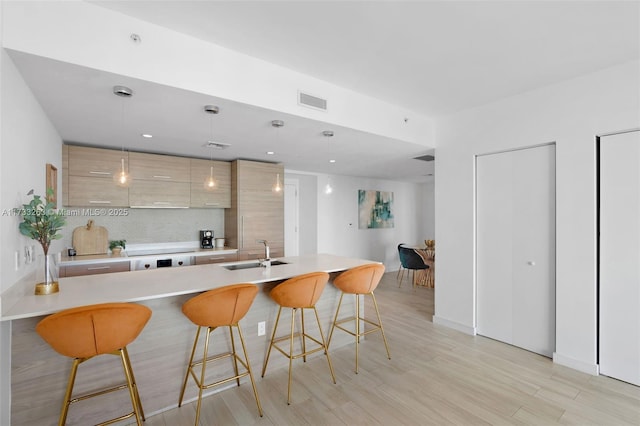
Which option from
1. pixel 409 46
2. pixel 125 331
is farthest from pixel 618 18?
pixel 125 331

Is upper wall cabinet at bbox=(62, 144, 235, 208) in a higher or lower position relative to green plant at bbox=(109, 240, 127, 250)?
higher

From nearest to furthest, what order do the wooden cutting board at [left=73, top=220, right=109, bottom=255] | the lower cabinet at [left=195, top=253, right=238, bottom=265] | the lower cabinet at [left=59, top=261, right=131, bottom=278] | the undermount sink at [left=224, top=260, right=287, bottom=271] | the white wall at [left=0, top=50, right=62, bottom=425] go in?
1. the white wall at [left=0, top=50, right=62, bottom=425]
2. the undermount sink at [left=224, top=260, right=287, bottom=271]
3. the lower cabinet at [left=59, top=261, right=131, bottom=278]
4. the wooden cutting board at [left=73, top=220, right=109, bottom=255]
5. the lower cabinet at [left=195, top=253, right=238, bottom=265]

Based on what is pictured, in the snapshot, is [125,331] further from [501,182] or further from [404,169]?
[404,169]

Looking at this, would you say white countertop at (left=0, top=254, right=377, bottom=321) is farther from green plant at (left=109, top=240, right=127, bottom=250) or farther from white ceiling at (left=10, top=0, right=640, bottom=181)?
green plant at (left=109, top=240, right=127, bottom=250)

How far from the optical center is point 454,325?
385 centimetres

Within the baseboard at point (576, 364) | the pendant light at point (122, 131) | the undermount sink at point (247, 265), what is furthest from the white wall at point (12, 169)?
the baseboard at point (576, 364)

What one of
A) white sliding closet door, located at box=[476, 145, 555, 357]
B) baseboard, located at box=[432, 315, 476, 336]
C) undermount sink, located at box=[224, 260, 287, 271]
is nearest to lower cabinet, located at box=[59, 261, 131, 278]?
undermount sink, located at box=[224, 260, 287, 271]

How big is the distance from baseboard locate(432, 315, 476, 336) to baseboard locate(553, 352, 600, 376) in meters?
0.83

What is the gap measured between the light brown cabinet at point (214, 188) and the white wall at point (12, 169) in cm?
226

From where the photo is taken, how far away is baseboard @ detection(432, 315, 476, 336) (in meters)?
3.66

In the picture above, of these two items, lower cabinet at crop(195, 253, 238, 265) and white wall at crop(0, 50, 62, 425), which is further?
lower cabinet at crop(195, 253, 238, 265)

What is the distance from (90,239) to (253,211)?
2.20 meters

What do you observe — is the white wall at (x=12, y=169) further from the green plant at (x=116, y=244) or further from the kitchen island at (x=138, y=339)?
the green plant at (x=116, y=244)

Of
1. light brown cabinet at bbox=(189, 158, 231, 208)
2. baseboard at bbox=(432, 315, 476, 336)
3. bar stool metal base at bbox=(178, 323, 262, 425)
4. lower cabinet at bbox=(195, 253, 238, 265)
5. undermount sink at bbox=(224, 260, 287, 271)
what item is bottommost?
baseboard at bbox=(432, 315, 476, 336)
